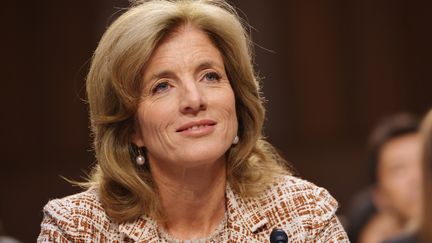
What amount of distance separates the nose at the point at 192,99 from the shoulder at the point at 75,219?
467 mm

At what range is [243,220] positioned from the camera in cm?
306

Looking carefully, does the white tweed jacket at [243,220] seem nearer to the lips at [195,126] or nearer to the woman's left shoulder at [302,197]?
the woman's left shoulder at [302,197]

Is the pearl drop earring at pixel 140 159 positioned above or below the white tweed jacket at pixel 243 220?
above

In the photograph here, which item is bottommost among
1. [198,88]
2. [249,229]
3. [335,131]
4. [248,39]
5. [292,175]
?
[249,229]

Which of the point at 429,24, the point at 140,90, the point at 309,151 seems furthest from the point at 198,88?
the point at 429,24

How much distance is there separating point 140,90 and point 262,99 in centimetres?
47

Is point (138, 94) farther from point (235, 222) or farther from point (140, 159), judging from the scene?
point (235, 222)

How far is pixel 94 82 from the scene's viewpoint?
10.0ft

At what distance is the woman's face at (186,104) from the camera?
289 cm

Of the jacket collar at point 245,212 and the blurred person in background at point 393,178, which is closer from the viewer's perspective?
the jacket collar at point 245,212

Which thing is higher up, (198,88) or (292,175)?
(198,88)

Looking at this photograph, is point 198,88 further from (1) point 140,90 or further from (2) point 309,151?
(2) point 309,151

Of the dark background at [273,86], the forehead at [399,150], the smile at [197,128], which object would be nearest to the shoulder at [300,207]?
the smile at [197,128]

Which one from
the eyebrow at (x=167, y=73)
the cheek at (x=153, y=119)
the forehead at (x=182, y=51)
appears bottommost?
the cheek at (x=153, y=119)
